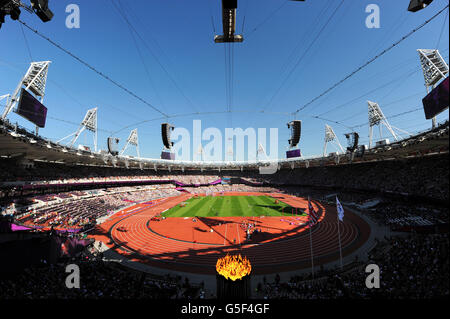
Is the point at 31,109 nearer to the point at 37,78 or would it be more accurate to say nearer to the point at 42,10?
the point at 37,78

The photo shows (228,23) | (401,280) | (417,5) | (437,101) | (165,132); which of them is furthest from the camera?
(165,132)

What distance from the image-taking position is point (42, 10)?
308 inches

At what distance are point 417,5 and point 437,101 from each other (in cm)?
523

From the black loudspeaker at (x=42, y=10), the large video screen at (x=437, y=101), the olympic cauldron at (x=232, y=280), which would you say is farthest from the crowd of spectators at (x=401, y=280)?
the black loudspeaker at (x=42, y=10)

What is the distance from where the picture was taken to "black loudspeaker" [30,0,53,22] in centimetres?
762

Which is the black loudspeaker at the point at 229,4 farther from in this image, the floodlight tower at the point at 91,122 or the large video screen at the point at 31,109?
the floodlight tower at the point at 91,122

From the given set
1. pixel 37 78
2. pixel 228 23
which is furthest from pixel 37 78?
pixel 228 23

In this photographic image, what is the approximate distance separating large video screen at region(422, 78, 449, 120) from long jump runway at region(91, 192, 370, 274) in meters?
15.6

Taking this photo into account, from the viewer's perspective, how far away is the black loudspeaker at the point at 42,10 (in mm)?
7625

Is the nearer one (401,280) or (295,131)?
(401,280)
